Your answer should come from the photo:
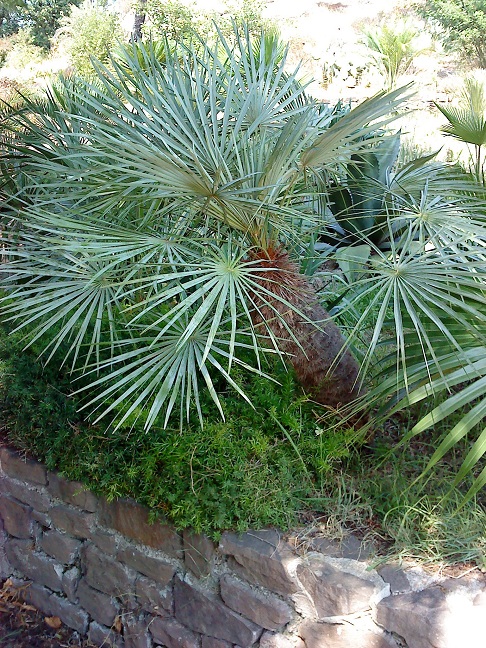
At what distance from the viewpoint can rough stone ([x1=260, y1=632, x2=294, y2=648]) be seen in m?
2.09

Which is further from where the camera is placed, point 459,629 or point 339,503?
point 339,503

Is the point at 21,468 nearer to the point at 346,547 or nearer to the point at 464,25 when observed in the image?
the point at 346,547

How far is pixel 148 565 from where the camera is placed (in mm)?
2430

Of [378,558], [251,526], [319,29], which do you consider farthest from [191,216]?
[319,29]

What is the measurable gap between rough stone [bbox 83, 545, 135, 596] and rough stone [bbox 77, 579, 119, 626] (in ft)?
0.11

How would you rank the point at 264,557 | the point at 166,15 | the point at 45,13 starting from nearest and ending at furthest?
the point at 264,557 < the point at 166,15 < the point at 45,13

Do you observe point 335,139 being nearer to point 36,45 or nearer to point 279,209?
point 279,209

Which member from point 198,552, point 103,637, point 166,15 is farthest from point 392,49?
point 103,637

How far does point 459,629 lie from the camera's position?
1.73m

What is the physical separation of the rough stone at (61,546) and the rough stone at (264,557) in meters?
0.92

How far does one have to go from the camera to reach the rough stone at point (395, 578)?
6.24 ft

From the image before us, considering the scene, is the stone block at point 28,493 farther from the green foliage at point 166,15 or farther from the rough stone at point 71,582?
the green foliage at point 166,15

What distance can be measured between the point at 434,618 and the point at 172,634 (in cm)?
110

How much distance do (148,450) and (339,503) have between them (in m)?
0.75
